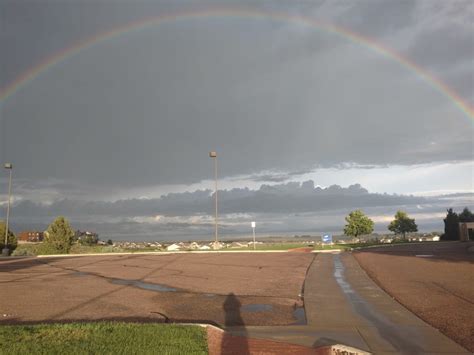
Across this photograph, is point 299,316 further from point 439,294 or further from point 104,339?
point 439,294

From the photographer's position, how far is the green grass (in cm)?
673

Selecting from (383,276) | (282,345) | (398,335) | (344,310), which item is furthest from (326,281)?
(282,345)

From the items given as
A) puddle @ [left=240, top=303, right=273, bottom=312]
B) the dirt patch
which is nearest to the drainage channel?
the dirt patch

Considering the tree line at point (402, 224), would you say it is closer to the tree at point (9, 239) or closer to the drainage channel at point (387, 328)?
the tree at point (9, 239)

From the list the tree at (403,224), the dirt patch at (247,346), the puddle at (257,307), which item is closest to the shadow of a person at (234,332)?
the dirt patch at (247,346)

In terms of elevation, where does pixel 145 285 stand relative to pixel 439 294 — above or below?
above

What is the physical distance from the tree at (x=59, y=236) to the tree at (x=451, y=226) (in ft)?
185

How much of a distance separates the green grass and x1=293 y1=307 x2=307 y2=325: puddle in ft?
7.92

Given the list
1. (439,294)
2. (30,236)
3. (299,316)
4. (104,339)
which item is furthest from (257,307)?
(30,236)

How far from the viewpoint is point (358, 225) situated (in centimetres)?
6744

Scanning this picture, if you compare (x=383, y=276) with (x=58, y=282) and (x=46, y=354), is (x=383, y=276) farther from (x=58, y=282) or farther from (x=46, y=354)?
(x=46, y=354)

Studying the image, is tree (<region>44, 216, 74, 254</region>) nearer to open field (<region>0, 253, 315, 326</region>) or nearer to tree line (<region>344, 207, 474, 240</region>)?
open field (<region>0, 253, 315, 326</region>)

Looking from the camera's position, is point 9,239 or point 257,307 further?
point 9,239

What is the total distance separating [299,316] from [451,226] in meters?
69.2
